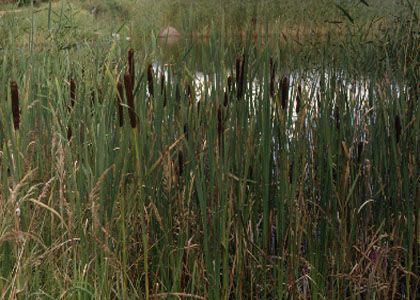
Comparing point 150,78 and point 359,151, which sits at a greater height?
point 150,78

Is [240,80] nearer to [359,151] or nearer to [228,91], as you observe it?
[228,91]

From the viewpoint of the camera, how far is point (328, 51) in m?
2.45

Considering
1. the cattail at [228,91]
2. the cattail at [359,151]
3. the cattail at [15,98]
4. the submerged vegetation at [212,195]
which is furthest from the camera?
the cattail at [359,151]

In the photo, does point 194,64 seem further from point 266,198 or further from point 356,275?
point 356,275

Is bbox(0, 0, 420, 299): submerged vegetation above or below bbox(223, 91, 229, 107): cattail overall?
below

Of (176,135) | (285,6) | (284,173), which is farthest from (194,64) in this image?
(285,6)

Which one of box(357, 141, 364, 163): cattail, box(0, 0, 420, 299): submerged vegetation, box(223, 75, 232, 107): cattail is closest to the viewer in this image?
box(0, 0, 420, 299): submerged vegetation

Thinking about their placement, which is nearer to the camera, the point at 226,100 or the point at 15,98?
the point at 15,98

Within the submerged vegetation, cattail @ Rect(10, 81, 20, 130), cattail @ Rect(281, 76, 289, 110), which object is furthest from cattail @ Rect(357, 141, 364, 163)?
cattail @ Rect(10, 81, 20, 130)

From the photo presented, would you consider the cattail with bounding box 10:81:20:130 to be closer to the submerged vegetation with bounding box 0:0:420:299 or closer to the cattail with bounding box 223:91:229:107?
the submerged vegetation with bounding box 0:0:420:299

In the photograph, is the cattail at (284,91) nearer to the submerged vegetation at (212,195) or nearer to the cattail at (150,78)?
the submerged vegetation at (212,195)

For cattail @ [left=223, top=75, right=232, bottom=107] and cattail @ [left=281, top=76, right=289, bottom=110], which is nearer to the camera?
cattail @ [left=281, top=76, right=289, bottom=110]

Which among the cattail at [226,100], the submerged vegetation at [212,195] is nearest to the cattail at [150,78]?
the submerged vegetation at [212,195]

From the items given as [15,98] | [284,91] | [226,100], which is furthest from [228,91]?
[15,98]
